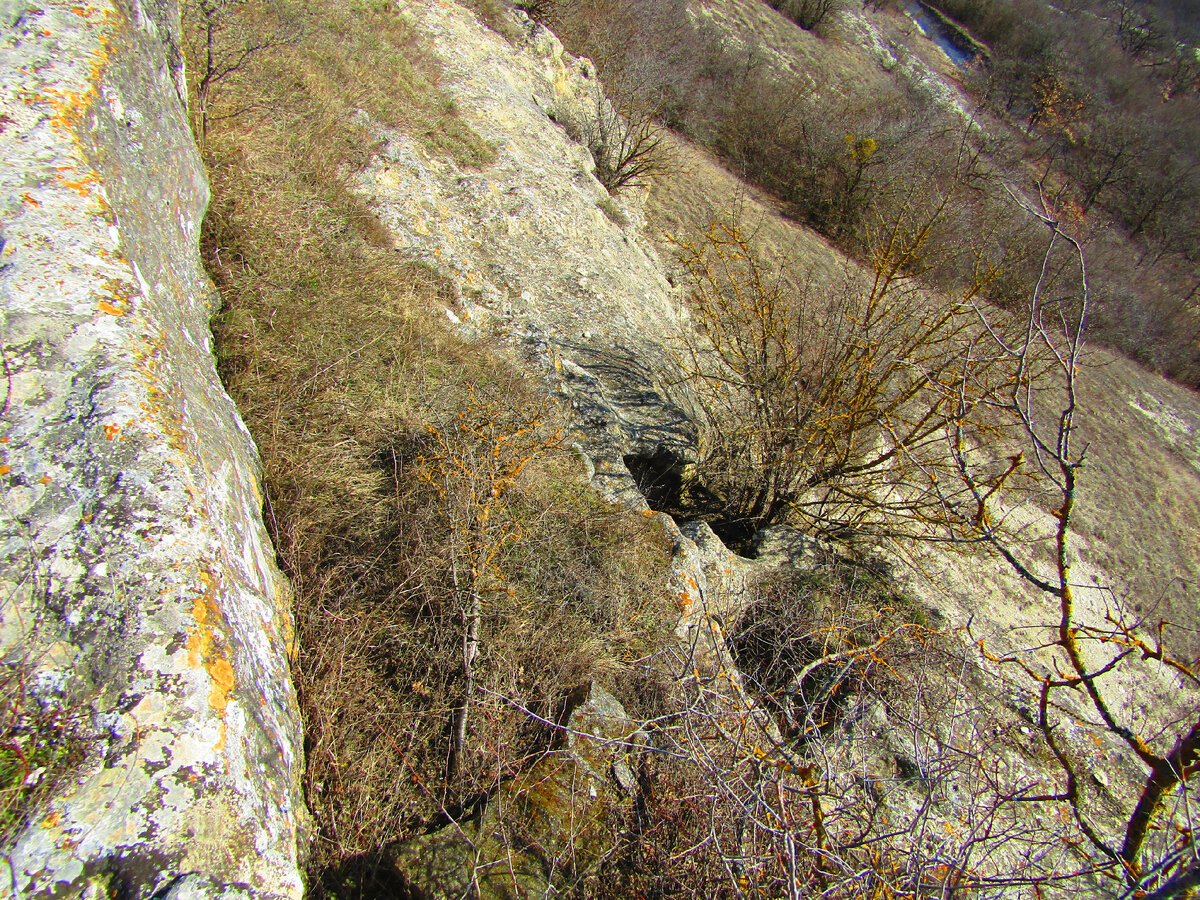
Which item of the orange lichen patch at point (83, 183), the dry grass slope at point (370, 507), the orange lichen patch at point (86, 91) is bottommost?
the dry grass slope at point (370, 507)

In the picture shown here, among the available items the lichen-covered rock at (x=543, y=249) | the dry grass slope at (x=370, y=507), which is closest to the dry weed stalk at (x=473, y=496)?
the dry grass slope at (x=370, y=507)

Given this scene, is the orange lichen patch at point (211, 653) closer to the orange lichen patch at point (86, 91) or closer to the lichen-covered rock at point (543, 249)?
the orange lichen patch at point (86, 91)

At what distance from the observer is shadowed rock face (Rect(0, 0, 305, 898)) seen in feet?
4.25

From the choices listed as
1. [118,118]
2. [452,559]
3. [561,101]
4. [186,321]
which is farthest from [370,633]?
[561,101]

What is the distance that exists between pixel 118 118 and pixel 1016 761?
20.8ft

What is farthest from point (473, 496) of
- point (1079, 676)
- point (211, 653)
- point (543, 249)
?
point (543, 249)

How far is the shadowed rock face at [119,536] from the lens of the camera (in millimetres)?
1297

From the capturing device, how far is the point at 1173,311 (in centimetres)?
1716

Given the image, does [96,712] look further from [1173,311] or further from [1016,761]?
[1173,311]

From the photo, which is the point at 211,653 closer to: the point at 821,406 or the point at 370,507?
the point at 370,507

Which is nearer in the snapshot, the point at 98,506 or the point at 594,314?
the point at 98,506

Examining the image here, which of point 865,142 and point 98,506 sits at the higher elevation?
point 865,142

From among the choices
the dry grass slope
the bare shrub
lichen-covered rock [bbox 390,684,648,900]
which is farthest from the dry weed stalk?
the bare shrub

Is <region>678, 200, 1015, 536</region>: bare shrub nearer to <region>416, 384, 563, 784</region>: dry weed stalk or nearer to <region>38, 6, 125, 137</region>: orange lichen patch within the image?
<region>416, 384, 563, 784</region>: dry weed stalk
